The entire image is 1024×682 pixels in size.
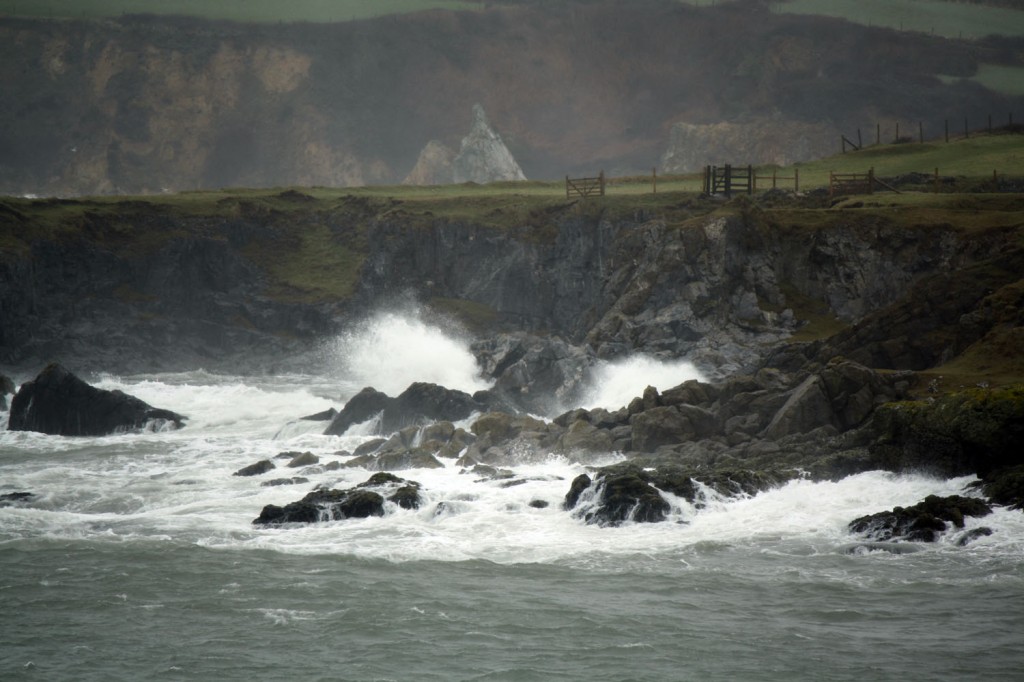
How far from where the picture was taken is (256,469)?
4284cm

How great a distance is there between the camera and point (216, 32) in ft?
430

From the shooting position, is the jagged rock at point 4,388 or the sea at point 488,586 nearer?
the sea at point 488,586

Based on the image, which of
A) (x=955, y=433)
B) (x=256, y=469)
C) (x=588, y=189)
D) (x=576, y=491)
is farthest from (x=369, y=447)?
(x=588, y=189)

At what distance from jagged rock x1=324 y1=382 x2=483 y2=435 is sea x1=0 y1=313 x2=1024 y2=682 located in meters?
6.88

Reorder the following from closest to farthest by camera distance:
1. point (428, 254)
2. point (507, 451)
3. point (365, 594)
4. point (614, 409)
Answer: point (365, 594), point (507, 451), point (614, 409), point (428, 254)

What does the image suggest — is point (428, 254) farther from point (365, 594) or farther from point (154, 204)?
point (365, 594)

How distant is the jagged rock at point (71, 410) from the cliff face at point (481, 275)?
13.2 meters

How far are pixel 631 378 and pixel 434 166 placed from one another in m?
75.0

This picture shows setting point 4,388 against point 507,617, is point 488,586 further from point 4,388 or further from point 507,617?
point 4,388

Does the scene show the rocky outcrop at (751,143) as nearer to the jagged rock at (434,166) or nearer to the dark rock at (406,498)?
the jagged rock at (434,166)

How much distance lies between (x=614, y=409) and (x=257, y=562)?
2279 centimetres

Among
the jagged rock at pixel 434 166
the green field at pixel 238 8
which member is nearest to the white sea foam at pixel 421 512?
the jagged rock at pixel 434 166

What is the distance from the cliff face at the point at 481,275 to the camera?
5747cm

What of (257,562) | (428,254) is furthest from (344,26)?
(257,562)
